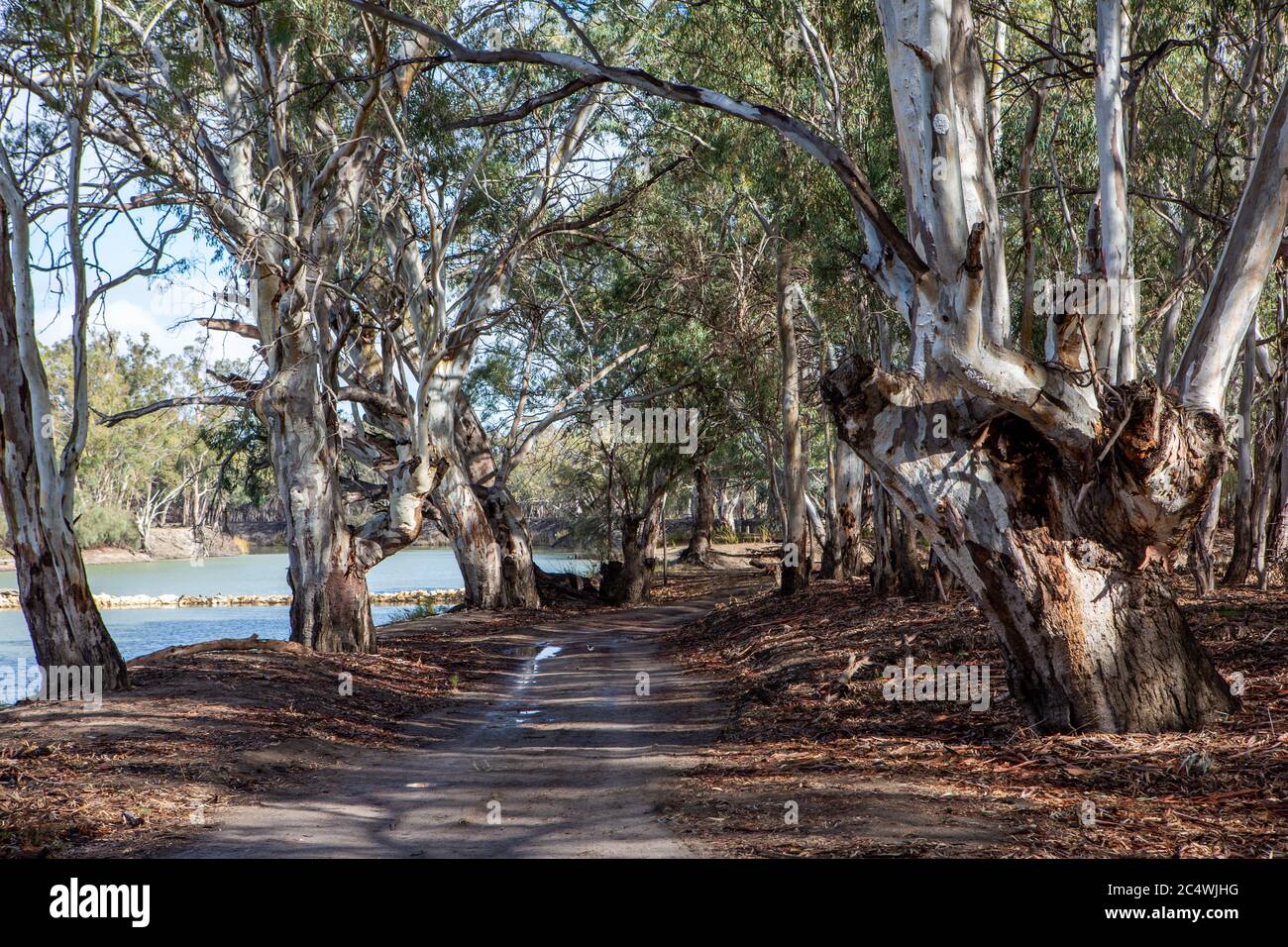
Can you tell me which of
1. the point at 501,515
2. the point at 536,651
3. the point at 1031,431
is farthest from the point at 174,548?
the point at 1031,431

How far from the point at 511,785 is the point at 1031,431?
3121mm

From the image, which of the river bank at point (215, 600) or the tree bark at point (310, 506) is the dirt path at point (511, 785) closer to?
the tree bark at point (310, 506)

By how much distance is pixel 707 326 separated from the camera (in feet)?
60.1

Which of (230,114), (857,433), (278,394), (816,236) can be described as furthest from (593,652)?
(857,433)

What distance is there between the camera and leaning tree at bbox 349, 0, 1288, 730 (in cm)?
512

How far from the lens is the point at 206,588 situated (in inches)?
1318

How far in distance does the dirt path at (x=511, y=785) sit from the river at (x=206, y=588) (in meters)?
7.76

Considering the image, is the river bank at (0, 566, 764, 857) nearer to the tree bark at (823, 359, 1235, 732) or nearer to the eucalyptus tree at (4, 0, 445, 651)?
the eucalyptus tree at (4, 0, 445, 651)

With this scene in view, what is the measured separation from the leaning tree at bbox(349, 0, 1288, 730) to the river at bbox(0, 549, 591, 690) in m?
11.3

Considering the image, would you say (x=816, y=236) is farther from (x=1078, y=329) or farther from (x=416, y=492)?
(x=1078, y=329)

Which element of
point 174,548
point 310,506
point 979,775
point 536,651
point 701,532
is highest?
point 310,506

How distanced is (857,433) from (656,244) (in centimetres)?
1345

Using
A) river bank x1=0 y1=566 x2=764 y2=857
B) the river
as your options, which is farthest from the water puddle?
the river

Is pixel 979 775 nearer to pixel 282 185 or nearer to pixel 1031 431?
pixel 1031 431
